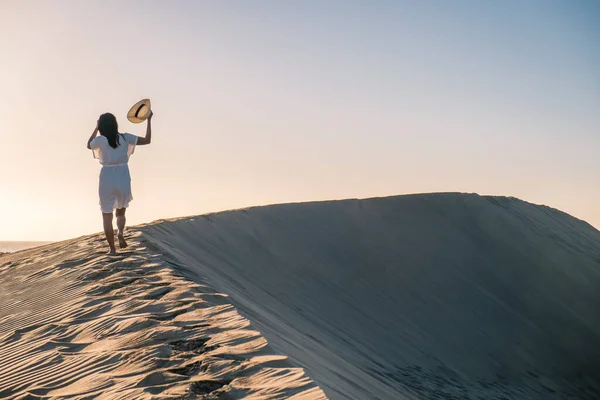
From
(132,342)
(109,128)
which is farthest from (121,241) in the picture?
(132,342)

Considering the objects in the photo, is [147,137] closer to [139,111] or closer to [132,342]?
[139,111]

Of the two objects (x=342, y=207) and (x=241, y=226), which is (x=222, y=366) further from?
(x=342, y=207)

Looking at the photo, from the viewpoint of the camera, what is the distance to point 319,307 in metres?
10.3

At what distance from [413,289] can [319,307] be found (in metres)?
3.39

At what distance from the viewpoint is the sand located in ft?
15.1

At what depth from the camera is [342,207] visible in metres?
16.5

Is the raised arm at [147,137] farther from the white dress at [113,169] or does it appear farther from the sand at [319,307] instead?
the sand at [319,307]

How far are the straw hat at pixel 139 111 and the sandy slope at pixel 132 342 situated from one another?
165 centimetres

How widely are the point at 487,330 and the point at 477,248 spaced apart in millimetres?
3663

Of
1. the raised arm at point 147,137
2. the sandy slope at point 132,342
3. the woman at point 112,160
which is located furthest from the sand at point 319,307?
the raised arm at point 147,137

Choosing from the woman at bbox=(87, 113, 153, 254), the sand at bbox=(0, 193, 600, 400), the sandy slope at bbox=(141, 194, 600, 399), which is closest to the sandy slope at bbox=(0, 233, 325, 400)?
the sand at bbox=(0, 193, 600, 400)

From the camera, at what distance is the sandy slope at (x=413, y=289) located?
8.36 m

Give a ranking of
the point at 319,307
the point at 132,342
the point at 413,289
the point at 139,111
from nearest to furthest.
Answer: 1. the point at 132,342
2. the point at 139,111
3. the point at 319,307
4. the point at 413,289

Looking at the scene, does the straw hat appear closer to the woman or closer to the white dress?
the woman
